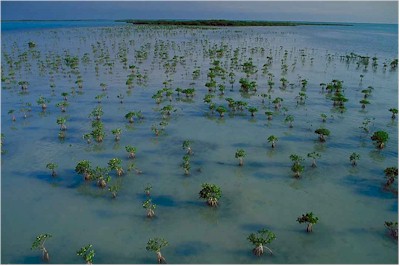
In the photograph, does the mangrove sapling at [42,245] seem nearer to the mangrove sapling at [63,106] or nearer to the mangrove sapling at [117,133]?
the mangrove sapling at [117,133]

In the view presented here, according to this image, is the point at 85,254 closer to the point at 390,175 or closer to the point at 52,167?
the point at 52,167

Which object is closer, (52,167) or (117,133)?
(52,167)

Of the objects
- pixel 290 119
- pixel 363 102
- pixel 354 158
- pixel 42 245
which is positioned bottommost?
pixel 42 245

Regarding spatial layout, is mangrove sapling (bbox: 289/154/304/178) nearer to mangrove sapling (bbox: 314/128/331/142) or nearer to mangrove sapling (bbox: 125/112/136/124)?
mangrove sapling (bbox: 314/128/331/142)

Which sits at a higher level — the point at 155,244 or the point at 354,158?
the point at 354,158

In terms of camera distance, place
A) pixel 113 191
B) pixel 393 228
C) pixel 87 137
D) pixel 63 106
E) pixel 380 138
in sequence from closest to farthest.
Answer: pixel 393 228, pixel 113 191, pixel 380 138, pixel 87 137, pixel 63 106

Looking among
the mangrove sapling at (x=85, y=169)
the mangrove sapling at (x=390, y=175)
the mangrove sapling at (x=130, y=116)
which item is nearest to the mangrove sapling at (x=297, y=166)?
the mangrove sapling at (x=390, y=175)

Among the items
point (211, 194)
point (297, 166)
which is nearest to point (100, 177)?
point (211, 194)

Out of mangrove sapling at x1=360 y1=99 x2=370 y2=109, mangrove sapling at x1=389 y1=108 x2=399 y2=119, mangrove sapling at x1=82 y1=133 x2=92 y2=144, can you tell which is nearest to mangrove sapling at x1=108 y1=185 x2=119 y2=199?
mangrove sapling at x1=82 y1=133 x2=92 y2=144

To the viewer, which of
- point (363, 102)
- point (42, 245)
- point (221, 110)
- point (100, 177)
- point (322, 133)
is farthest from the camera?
point (363, 102)
